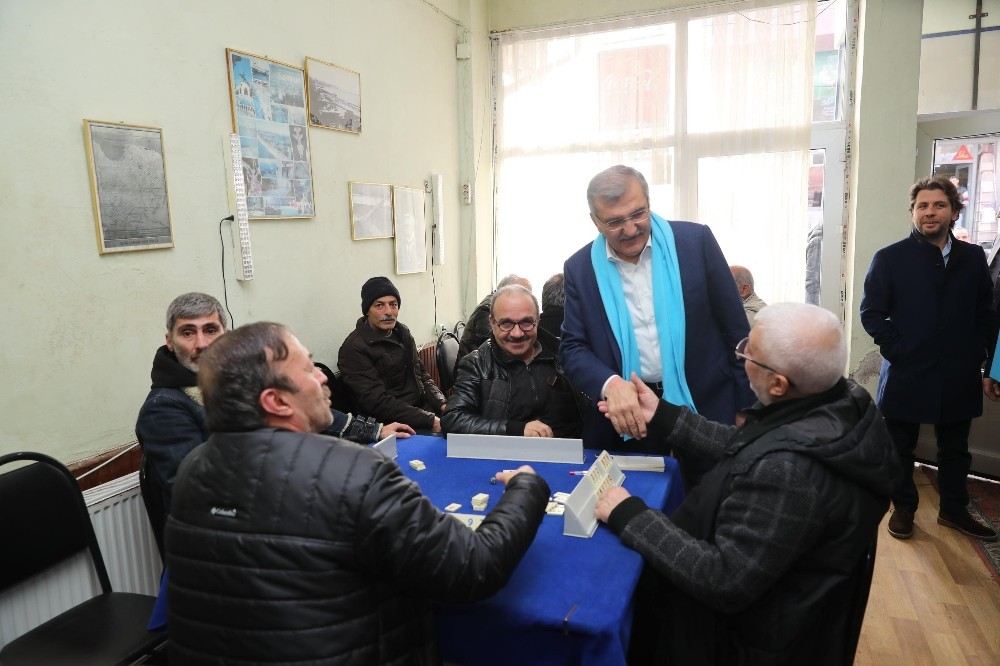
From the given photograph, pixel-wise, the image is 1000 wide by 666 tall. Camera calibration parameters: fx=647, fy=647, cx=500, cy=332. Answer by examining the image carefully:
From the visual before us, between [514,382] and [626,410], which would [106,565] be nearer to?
[514,382]

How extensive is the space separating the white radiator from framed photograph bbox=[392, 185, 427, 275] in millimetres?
2334

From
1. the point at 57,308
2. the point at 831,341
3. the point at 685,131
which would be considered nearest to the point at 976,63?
the point at 685,131

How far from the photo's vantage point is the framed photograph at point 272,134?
297 cm

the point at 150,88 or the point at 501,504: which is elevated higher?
the point at 150,88

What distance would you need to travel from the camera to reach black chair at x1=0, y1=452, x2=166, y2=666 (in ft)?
5.83

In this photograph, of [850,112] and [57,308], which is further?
[850,112]

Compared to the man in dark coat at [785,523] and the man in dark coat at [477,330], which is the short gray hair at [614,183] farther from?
the man in dark coat at [477,330]

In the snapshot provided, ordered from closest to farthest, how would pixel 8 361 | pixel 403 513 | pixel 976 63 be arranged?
1. pixel 403 513
2. pixel 8 361
3. pixel 976 63

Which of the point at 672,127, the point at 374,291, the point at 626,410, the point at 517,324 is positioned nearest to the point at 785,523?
the point at 626,410

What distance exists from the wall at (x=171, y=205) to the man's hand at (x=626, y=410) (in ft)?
6.01

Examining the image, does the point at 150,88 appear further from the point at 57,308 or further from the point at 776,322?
the point at 776,322

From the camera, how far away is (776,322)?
1394 millimetres

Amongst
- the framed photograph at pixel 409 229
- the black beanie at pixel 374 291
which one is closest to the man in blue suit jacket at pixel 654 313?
the black beanie at pixel 374 291

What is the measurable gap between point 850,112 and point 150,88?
459cm
